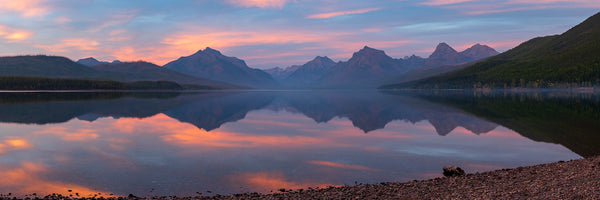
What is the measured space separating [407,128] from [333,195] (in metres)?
31.4

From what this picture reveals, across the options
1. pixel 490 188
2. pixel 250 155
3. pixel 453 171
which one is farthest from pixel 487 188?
pixel 250 155

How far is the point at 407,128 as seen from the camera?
4597 centimetres

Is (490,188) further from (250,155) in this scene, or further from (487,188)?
(250,155)

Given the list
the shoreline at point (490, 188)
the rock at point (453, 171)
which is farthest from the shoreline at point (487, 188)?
the rock at point (453, 171)

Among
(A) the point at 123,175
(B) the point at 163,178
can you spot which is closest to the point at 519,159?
(B) the point at 163,178

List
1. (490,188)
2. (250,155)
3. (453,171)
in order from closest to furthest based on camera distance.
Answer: (490,188) < (453,171) < (250,155)

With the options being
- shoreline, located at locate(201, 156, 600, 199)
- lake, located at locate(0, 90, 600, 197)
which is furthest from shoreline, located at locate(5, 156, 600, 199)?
lake, located at locate(0, 90, 600, 197)

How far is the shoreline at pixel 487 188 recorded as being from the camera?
581 inches

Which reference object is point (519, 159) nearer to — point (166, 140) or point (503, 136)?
point (503, 136)

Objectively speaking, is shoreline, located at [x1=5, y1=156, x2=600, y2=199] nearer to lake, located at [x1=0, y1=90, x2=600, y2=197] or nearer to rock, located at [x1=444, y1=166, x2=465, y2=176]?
rock, located at [x1=444, y1=166, x2=465, y2=176]

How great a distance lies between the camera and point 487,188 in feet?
54.3

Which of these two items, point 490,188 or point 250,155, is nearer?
point 490,188

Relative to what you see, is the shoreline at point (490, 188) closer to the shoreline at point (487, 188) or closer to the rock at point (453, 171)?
the shoreline at point (487, 188)

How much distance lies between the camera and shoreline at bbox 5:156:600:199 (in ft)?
48.4
